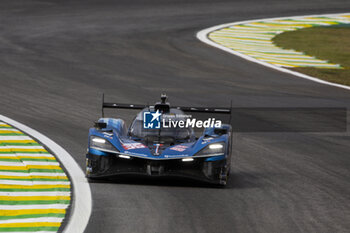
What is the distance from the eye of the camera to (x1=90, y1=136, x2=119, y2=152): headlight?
12.5 m

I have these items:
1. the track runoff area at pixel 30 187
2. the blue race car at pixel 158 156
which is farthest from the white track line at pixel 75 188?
the blue race car at pixel 158 156

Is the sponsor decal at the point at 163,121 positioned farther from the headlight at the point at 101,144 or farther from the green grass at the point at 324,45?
the green grass at the point at 324,45

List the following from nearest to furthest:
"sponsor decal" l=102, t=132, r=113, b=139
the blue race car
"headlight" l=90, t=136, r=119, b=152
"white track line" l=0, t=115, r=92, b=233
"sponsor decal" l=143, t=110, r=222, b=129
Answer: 1. "white track line" l=0, t=115, r=92, b=233
2. the blue race car
3. "headlight" l=90, t=136, r=119, b=152
4. "sponsor decal" l=102, t=132, r=113, b=139
5. "sponsor decal" l=143, t=110, r=222, b=129

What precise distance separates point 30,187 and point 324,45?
895 inches

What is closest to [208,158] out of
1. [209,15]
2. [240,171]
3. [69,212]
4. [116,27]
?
[240,171]

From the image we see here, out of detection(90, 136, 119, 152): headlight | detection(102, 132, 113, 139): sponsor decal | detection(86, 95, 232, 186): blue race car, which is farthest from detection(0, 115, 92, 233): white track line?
detection(102, 132, 113, 139): sponsor decal

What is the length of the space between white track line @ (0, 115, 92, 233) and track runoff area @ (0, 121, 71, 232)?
123mm

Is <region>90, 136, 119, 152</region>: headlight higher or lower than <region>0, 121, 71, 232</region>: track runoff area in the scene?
higher

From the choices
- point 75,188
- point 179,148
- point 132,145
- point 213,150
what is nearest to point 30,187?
point 75,188

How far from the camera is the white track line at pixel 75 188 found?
10039 millimetres

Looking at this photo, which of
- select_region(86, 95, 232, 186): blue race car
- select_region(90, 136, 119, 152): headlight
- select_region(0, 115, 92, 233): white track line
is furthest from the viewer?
select_region(90, 136, 119, 152): headlight

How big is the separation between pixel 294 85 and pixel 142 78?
5016 millimetres

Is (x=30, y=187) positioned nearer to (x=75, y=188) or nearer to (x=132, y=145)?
(x=75, y=188)

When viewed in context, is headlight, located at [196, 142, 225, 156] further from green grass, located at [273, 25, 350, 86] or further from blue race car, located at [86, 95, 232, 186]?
green grass, located at [273, 25, 350, 86]
